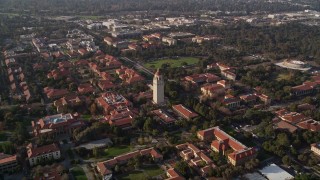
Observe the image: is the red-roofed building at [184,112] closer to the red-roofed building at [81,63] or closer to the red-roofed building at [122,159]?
the red-roofed building at [122,159]

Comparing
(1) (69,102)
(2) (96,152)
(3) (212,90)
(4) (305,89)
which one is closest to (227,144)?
(2) (96,152)

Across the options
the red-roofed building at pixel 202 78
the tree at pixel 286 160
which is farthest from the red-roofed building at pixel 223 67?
the tree at pixel 286 160

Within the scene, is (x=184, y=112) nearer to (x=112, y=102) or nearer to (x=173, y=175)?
(x=112, y=102)

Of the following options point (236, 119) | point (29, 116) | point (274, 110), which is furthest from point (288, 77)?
point (29, 116)

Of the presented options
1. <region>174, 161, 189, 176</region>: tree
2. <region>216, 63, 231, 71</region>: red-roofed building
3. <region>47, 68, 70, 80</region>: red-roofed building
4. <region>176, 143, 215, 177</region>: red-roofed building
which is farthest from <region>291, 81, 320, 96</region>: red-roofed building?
<region>47, 68, 70, 80</region>: red-roofed building

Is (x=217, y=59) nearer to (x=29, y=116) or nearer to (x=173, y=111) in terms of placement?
(x=173, y=111)
